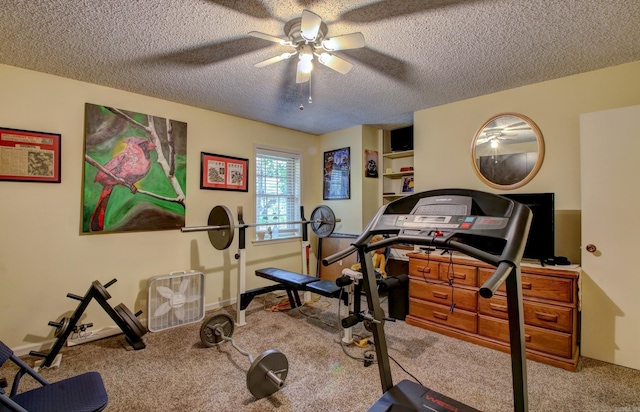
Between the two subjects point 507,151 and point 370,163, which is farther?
point 370,163

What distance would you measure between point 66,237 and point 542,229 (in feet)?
14.4

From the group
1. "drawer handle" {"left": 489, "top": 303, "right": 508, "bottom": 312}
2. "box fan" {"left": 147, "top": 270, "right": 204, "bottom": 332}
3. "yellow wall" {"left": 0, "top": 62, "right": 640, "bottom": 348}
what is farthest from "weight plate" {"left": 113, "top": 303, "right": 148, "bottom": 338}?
"drawer handle" {"left": 489, "top": 303, "right": 508, "bottom": 312}

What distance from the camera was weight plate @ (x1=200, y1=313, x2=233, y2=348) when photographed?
2.67 metres

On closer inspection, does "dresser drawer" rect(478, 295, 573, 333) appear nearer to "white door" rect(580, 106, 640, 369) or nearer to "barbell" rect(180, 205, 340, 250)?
"white door" rect(580, 106, 640, 369)

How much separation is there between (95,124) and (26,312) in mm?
1797

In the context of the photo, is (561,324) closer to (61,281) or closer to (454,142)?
(454,142)

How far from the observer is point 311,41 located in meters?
2.01

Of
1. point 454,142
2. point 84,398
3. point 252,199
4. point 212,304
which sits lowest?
point 212,304

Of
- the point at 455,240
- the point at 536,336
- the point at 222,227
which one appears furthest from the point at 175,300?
the point at 536,336

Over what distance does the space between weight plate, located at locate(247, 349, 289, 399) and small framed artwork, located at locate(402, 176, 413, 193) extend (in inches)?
122

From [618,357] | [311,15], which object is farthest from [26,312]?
[618,357]

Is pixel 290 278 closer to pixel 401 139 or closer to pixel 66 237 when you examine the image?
pixel 66 237

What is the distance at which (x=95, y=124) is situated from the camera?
2881 mm

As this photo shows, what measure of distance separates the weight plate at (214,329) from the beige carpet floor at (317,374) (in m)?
A: 0.08
